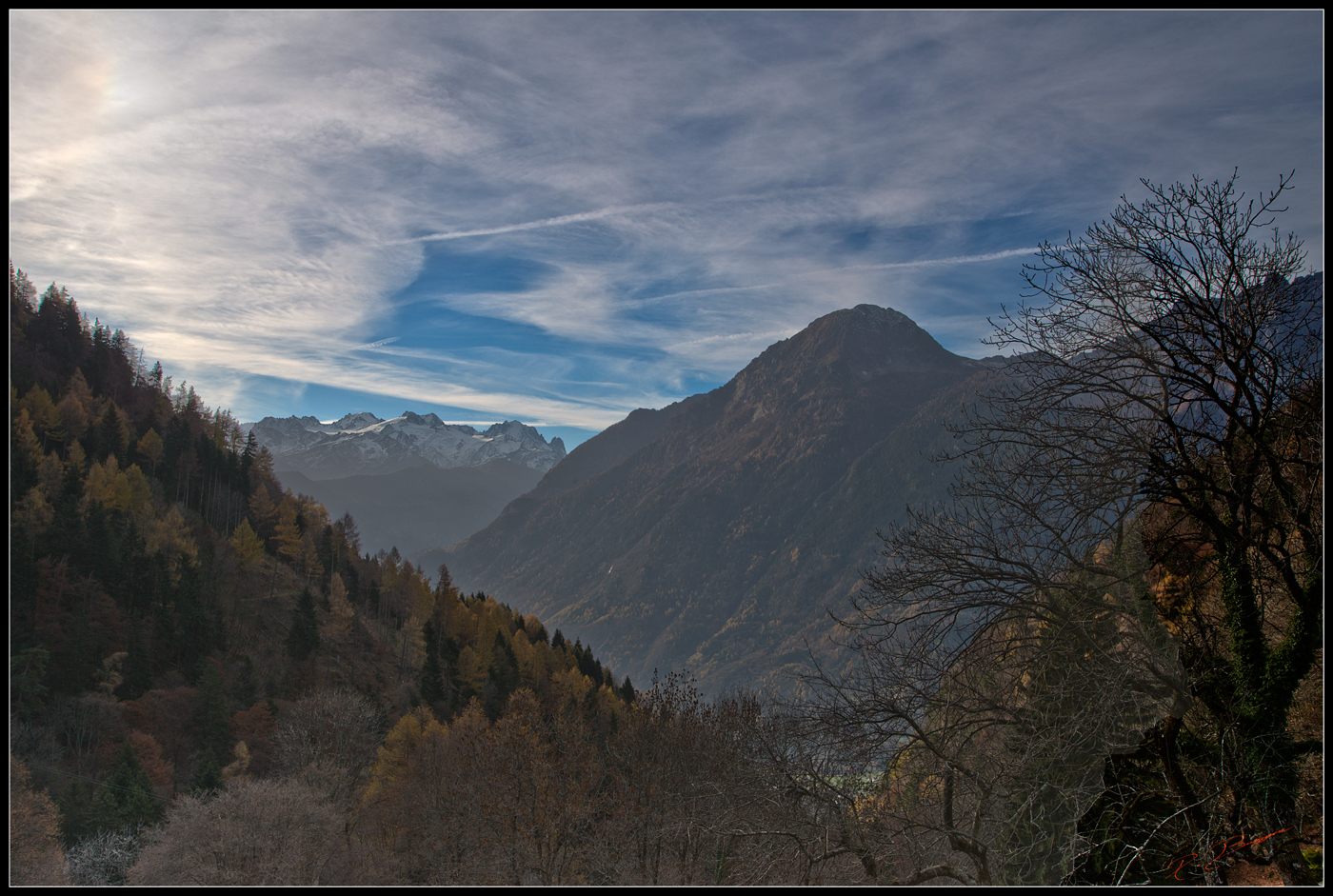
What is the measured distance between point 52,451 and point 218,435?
37815 mm

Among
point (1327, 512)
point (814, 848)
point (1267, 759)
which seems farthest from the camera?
point (814, 848)

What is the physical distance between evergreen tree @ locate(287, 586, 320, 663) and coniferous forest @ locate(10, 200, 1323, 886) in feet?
1.76

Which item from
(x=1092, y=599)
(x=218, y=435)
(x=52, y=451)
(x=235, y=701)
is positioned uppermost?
(x=218, y=435)

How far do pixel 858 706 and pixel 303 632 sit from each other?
10525 centimetres

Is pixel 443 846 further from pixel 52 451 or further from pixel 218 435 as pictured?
pixel 218 435

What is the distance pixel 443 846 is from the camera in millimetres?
38344

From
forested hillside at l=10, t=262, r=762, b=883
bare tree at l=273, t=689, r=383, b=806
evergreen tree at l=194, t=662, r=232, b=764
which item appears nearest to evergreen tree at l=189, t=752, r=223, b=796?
forested hillside at l=10, t=262, r=762, b=883

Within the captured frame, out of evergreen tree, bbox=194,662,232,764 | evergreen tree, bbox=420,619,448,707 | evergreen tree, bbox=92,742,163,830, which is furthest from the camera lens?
evergreen tree, bbox=420,619,448,707

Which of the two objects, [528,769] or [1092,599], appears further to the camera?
[528,769]

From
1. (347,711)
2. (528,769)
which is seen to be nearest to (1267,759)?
(528,769)

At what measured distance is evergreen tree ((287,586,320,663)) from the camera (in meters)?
96.6

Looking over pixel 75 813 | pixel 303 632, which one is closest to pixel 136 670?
pixel 303 632
